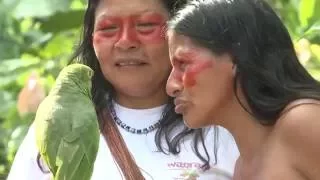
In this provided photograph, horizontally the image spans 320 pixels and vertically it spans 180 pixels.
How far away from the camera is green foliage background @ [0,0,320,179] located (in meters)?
2.90

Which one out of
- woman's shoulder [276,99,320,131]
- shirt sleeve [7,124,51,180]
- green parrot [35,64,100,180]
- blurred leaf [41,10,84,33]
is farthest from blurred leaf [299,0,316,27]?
green parrot [35,64,100,180]

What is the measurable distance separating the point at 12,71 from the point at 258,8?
1.73m

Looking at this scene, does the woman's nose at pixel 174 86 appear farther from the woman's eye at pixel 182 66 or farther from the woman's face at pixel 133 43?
the woman's face at pixel 133 43

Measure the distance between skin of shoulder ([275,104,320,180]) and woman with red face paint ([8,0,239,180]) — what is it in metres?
0.39

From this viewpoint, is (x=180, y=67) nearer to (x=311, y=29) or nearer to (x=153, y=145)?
(x=153, y=145)

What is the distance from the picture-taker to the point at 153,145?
2.06m

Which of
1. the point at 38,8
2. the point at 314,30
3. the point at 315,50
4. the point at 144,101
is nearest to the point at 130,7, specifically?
the point at 144,101

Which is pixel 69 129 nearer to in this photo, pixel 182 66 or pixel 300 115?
pixel 182 66

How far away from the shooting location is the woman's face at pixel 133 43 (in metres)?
1.99

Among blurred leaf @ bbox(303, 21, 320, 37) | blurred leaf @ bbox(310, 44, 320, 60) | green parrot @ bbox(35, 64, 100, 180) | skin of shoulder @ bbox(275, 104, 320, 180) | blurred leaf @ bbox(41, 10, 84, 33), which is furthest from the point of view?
blurred leaf @ bbox(41, 10, 84, 33)

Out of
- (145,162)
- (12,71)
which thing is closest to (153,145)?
(145,162)

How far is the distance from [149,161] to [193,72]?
439 mm

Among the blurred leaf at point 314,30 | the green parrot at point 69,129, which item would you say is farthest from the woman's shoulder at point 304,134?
the blurred leaf at point 314,30

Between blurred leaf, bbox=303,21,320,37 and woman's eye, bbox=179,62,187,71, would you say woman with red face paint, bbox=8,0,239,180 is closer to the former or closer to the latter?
woman's eye, bbox=179,62,187,71
